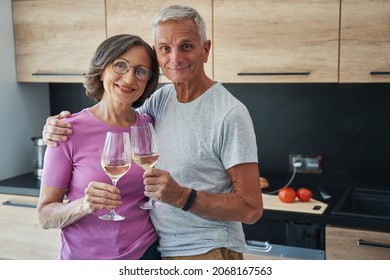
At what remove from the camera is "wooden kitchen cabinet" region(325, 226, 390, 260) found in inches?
67.5

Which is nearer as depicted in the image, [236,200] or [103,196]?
[103,196]

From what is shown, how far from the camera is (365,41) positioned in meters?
1.88

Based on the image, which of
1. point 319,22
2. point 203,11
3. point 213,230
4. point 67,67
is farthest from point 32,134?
point 213,230

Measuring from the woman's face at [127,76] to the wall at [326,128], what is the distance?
1185 millimetres

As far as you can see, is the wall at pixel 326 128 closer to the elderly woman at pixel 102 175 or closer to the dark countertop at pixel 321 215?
the dark countertop at pixel 321 215

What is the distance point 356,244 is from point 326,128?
2.03 feet

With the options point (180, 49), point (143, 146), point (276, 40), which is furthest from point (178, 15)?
point (276, 40)

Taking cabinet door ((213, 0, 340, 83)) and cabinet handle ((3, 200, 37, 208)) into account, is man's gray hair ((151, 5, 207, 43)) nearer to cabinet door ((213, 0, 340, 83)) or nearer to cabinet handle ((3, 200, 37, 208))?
cabinet door ((213, 0, 340, 83))

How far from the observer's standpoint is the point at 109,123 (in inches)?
48.1

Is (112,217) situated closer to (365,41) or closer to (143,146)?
(143,146)

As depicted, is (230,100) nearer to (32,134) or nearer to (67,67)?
(67,67)

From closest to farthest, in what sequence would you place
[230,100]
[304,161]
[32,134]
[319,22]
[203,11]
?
[230,100] < [319,22] < [203,11] < [304,161] < [32,134]

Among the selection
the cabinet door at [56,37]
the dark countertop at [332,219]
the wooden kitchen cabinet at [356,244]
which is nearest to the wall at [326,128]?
the dark countertop at [332,219]

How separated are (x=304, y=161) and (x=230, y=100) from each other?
119 centimetres
